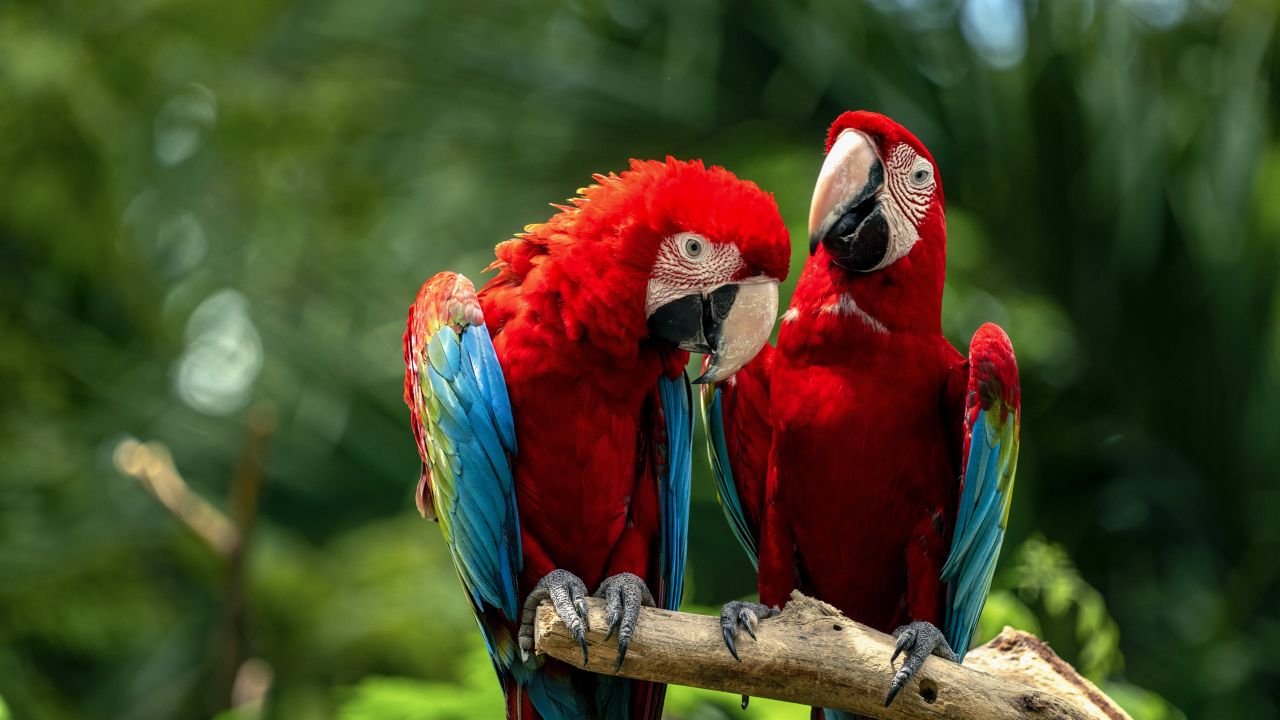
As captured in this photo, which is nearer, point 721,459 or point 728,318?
point 728,318

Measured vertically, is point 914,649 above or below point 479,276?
below

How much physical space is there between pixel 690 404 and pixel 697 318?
230 mm

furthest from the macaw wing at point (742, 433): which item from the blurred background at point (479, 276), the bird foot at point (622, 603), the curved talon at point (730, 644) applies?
the blurred background at point (479, 276)

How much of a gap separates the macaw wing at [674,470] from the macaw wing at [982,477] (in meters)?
0.46

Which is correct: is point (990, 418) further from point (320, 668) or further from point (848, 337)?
point (320, 668)

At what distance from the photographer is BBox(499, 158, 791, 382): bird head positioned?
1.85m

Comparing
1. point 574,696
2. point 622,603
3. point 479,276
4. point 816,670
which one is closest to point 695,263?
point 622,603

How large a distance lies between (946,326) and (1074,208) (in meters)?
0.77

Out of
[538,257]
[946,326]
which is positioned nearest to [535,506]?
[538,257]

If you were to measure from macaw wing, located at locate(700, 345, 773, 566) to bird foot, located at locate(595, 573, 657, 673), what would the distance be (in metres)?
0.35

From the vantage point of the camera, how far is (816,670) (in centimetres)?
172

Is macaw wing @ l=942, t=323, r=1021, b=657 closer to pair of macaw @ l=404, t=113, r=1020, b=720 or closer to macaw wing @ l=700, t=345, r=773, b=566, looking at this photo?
pair of macaw @ l=404, t=113, r=1020, b=720

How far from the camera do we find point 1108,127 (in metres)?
4.06

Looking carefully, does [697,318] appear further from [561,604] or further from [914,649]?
[914,649]
